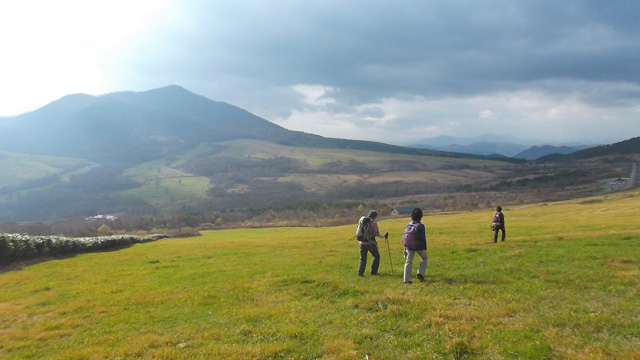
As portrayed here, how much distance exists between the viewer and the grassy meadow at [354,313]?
8117 mm

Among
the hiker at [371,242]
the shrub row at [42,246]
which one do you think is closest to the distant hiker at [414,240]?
the hiker at [371,242]

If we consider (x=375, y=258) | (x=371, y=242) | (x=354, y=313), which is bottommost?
(x=354, y=313)

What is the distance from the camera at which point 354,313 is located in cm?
1082

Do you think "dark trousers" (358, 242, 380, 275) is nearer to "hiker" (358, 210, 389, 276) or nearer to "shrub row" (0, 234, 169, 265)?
"hiker" (358, 210, 389, 276)

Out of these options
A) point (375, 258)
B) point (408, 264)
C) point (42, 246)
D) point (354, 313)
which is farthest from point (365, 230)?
point (42, 246)

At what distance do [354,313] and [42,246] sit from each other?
129 ft

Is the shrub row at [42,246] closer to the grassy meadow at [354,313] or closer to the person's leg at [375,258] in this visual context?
the grassy meadow at [354,313]

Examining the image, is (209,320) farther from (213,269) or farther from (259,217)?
(259,217)

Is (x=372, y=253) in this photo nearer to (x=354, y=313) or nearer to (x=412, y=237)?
(x=412, y=237)

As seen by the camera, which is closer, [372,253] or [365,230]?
[365,230]

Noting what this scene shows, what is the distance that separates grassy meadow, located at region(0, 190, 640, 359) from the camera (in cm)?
812

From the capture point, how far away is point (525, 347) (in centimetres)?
748

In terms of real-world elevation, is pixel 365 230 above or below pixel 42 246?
above

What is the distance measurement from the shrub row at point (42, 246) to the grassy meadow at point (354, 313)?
53.3ft
